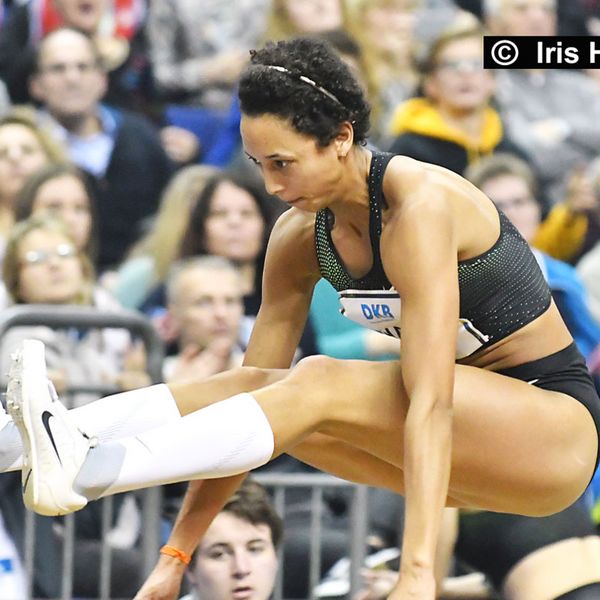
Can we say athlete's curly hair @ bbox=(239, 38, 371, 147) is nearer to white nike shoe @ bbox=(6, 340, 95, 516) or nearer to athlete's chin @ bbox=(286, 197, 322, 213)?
athlete's chin @ bbox=(286, 197, 322, 213)

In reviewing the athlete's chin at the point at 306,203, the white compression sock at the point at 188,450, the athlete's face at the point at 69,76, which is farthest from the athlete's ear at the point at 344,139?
the athlete's face at the point at 69,76

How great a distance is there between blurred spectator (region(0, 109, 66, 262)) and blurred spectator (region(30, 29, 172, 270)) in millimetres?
269

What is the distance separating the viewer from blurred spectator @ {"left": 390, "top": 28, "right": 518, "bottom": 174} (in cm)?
566

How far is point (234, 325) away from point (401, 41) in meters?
2.12

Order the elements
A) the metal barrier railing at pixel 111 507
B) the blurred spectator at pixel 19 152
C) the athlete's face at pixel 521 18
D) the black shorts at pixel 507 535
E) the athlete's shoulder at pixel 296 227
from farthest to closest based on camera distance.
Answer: the athlete's face at pixel 521 18 → the blurred spectator at pixel 19 152 → the metal barrier railing at pixel 111 507 → the black shorts at pixel 507 535 → the athlete's shoulder at pixel 296 227

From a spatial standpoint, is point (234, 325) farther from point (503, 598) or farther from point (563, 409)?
point (563, 409)

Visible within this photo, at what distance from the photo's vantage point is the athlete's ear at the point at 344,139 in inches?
114

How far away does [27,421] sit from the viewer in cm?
271

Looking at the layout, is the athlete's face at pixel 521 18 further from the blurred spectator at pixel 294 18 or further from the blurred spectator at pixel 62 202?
the blurred spectator at pixel 62 202

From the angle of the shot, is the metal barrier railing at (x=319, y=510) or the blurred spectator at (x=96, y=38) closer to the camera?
the metal barrier railing at (x=319, y=510)

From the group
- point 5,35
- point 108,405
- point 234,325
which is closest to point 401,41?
point 5,35

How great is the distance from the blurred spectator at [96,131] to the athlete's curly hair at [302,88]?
2.83m

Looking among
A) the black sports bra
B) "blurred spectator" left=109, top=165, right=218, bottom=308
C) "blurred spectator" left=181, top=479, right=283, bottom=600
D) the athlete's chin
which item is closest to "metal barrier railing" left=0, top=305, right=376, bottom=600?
"blurred spectator" left=181, top=479, right=283, bottom=600

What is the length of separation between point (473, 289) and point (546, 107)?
11.5ft
